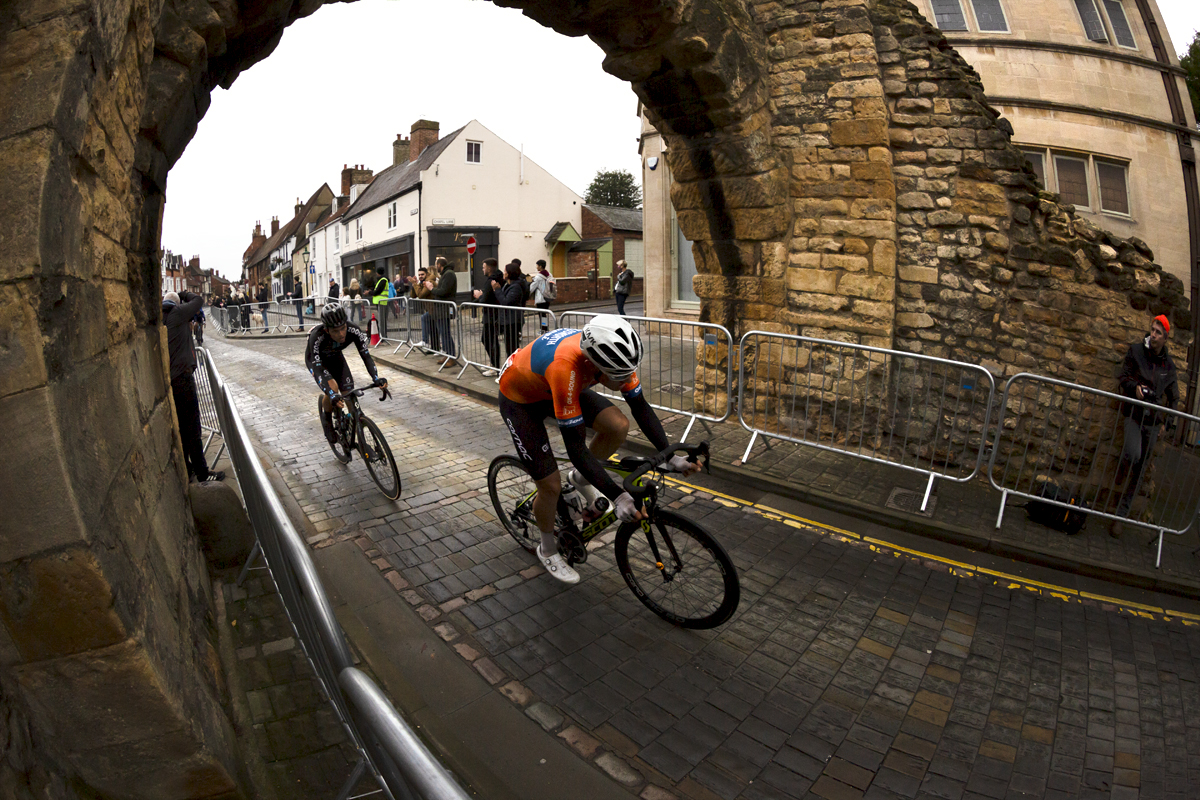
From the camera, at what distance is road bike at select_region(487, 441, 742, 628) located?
145 inches

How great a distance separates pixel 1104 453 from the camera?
729 centimetres

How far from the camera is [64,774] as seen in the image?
1.78 meters

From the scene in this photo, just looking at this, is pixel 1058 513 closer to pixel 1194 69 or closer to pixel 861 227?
pixel 861 227

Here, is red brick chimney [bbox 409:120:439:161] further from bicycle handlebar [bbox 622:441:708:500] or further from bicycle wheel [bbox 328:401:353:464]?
bicycle handlebar [bbox 622:441:708:500]

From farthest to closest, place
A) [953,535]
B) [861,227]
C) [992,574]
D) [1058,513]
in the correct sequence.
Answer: [861,227] → [1058,513] → [953,535] → [992,574]

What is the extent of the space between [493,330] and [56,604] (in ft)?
28.6

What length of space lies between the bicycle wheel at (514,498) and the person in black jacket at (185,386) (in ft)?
7.63

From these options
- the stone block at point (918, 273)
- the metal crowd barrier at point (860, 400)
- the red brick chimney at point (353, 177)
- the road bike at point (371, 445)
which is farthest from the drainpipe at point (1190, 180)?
the red brick chimney at point (353, 177)

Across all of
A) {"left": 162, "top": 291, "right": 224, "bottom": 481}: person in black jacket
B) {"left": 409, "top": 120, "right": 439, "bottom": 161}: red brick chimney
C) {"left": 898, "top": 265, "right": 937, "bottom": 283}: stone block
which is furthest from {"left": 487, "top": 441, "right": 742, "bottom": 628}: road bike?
{"left": 409, "top": 120, "right": 439, "bottom": 161}: red brick chimney

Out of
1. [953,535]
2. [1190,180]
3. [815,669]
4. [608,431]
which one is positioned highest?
[1190,180]

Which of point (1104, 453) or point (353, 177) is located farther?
point (353, 177)

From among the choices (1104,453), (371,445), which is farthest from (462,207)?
(1104,453)

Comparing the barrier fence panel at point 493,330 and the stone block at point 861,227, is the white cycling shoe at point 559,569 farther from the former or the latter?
the stone block at point 861,227

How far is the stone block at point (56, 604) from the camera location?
63.9 inches
